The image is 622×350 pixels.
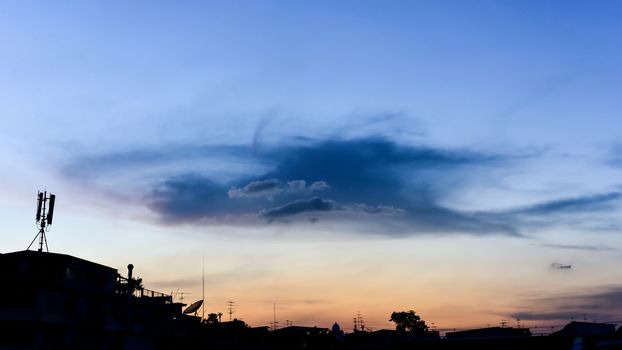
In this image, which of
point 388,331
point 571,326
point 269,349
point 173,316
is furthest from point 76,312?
point 388,331

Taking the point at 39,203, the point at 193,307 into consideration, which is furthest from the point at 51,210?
the point at 193,307

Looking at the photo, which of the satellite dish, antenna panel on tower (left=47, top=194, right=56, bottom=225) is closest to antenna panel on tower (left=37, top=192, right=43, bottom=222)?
antenna panel on tower (left=47, top=194, right=56, bottom=225)

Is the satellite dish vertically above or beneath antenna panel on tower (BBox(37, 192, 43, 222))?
beneath

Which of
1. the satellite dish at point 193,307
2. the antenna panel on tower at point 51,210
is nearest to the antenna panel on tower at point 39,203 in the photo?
the antenna panel on tower at point 51,210

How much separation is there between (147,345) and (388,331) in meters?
107

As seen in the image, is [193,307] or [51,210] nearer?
[51,210]

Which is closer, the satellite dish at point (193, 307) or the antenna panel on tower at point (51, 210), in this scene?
the antenna panel on tower at point (51, 210)

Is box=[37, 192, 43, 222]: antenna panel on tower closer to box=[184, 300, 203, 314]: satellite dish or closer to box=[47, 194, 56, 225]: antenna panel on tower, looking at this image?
box=[47, 194, 56, 225]: antenna panel on tower

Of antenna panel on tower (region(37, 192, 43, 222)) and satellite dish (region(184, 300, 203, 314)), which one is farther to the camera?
satellite dish (region(184, 300, 203, 314))

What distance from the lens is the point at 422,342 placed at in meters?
140

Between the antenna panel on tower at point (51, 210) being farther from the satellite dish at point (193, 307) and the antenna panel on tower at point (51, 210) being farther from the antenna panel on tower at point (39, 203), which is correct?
the satellite dish at point (193, 307)

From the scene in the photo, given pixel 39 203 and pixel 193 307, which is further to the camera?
pixel 193 307

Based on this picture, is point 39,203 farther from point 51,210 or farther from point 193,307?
point 193,307

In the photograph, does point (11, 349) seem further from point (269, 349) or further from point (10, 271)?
point (269, 349)
